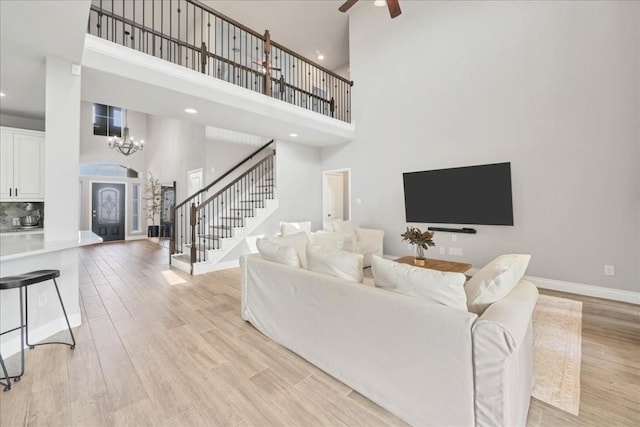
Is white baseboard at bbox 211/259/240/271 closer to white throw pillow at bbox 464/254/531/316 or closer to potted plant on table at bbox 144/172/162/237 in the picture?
white throw pillow at bbox 464/254/531/316

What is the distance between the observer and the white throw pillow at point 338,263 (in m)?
2.04

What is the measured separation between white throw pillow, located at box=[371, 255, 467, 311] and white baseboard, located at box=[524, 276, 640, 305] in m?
3.70

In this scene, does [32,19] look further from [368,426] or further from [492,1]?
[492,1]

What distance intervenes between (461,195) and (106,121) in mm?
11398

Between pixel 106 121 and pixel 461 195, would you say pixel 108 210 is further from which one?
pixel 461 195

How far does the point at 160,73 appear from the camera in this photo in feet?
11.2

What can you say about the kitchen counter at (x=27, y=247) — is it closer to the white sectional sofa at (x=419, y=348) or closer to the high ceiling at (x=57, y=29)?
the high ceiling at (x=57, y=29)

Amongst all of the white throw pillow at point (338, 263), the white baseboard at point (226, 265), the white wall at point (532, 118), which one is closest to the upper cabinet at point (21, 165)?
the white baseboard at point (226, 265)

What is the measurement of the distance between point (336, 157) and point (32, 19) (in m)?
5.44

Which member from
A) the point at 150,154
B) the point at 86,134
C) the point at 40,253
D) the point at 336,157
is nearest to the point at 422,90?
the point at 336,157

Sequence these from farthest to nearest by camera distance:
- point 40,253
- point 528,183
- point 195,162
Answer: point 195,162
point 528,183
point 40,253

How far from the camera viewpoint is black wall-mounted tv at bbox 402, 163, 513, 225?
4.34 metres

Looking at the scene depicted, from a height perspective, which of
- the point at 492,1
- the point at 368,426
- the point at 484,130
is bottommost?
the point at 368,426

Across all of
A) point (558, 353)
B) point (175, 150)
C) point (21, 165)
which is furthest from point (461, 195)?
point (175, 150)
